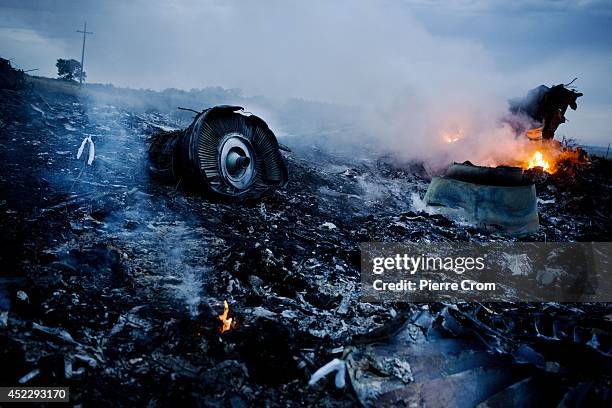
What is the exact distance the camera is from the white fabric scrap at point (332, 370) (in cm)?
255

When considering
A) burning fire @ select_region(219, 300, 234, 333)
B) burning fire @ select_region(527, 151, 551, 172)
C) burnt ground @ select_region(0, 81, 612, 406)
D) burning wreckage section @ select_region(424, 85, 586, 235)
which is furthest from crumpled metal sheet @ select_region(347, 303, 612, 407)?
burning fire @ select_region(527, 151, 551, 172)

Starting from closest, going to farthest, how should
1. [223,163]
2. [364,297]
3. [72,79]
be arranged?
Answer: 1. [364,297]
2. [223,163]
3. [72,79]

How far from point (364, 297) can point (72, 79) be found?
2885 cm

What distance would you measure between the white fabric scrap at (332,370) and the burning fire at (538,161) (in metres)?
12.5

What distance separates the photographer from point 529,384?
2.37 m

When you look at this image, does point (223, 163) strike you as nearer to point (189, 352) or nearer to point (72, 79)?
point (189, 352)

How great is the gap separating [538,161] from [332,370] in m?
13.0

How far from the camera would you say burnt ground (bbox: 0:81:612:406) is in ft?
8.09

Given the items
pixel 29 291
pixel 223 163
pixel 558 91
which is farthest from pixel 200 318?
pixel 558 91

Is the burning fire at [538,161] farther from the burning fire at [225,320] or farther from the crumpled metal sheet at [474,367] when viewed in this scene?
the burning fire at [225,320]

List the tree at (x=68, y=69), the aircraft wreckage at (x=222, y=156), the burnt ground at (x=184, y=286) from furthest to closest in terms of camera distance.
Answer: the tree at (x=68, y=69), the aircraft wreckage at (x=222, y=156), the burnt ground at (x=184, y=286)

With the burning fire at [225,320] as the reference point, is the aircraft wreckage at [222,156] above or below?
above

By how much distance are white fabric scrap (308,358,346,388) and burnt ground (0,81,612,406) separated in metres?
0.06

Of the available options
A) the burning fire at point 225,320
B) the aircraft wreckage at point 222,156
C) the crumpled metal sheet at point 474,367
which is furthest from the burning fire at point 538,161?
the burning fire at point 225,320
